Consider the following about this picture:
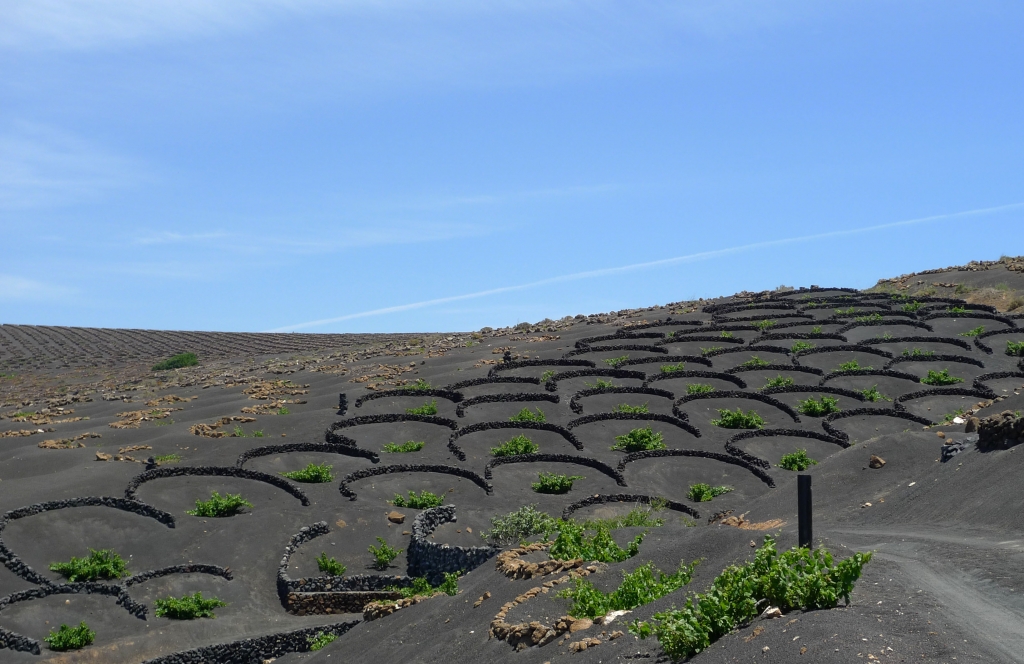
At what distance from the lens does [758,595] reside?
1018 cm

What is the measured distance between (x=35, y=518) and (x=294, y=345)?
201ft

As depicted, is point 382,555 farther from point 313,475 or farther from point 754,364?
point 754,364

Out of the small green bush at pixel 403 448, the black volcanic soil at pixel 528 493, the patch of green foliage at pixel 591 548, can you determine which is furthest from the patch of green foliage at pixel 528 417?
the patch of green foliage at pixel 591 548

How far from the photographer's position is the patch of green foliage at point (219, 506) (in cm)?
3162

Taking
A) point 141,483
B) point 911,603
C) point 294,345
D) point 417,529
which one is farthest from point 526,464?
point 294,345

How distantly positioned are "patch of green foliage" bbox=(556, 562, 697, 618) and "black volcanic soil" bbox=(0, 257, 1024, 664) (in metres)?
0.37

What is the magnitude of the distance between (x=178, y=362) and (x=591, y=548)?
67226 mm

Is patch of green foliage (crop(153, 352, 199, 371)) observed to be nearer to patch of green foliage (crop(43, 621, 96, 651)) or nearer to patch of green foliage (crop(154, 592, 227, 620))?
patch of green foliage (crop(154, 592, 227, 620))

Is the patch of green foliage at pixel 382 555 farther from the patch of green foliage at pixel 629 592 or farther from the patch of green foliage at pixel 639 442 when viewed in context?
the patch of green foliage at pixel 629 592

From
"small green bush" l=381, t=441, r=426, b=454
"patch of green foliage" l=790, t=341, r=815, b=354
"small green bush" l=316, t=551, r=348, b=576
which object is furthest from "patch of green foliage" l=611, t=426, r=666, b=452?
"patch of green foliage" l=790, t=341, r=815, b=354

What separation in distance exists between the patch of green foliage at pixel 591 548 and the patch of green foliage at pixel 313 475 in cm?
1991

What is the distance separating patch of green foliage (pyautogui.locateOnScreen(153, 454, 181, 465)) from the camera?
3675 centimetres

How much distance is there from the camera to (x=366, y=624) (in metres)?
19.5

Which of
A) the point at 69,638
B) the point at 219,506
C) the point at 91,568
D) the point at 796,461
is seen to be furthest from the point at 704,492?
the point at 69,638
